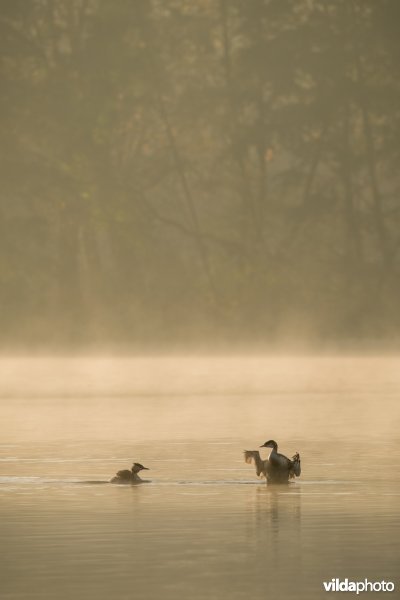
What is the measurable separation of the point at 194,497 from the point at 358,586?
6.01 metres

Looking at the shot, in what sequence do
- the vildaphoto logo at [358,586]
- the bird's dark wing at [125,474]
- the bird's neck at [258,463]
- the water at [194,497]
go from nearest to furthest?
the vildaphoto logo at [358,586]
the water at [194,497]
the bird's dark wing at [125,474]
the bird's neck at [258,463]

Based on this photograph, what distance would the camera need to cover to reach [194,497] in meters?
19.5

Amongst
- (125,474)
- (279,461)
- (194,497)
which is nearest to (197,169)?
(125,474)

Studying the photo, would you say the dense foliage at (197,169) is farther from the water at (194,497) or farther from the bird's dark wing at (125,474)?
the bird's dark wing at (125,474)

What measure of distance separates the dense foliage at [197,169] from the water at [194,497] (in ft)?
88.6

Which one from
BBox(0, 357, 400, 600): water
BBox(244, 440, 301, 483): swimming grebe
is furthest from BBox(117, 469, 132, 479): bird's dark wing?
BBox(244, 440, 301, 483): swimming grebe

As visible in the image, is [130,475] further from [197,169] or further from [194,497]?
[197,169]

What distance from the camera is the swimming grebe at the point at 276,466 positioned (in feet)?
66.7

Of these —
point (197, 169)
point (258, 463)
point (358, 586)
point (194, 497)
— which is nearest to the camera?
point (358, 586)

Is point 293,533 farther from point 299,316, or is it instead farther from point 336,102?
point 336,102

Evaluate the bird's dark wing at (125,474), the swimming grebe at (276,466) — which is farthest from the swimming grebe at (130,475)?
the swimming grebe at (276,466)

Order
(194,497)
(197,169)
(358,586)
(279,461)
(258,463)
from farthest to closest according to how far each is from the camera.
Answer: (197,169)
(258,463)
(279,461)
(194,497)
(358,586)

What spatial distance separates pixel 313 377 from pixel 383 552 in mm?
30280

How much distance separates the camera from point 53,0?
7050 cm
